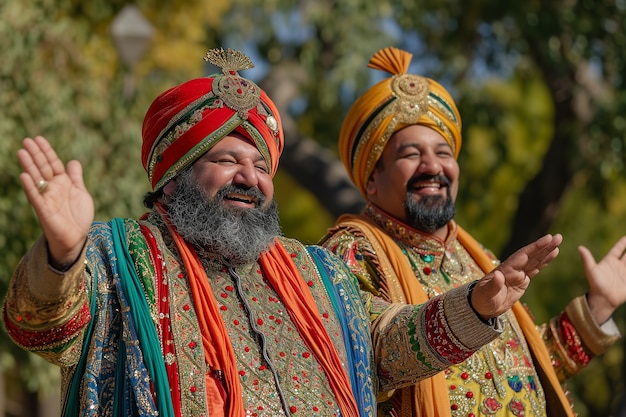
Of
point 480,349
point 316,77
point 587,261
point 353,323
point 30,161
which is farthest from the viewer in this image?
point 316,77

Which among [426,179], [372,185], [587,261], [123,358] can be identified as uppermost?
[372,185]

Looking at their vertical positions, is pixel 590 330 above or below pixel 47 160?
above

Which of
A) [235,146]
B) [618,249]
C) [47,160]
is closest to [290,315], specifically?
[235,146]

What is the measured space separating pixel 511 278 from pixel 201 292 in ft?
3.26

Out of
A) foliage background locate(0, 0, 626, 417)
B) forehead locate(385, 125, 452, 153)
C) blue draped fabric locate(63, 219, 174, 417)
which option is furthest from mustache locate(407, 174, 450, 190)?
foliage background locate(0, 0, 626, 417)

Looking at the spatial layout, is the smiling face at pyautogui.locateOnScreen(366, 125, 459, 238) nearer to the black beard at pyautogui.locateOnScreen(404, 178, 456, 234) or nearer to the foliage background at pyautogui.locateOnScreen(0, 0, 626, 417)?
the black beard at pyautogui.locateOnScreen(404, 178, 456, 234)

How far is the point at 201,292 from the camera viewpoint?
4.02m

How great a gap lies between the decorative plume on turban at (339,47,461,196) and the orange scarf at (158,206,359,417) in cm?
108

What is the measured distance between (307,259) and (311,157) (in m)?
6.80

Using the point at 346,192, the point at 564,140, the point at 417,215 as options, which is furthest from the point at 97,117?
the point at 417,215

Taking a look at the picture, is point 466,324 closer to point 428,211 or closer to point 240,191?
point 240,191

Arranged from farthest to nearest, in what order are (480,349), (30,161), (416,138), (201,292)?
(416,138) → (480,349) → (201,292) → (30,161)

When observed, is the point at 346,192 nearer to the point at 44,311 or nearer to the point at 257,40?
the point at 257,40

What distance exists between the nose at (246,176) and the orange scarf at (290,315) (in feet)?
0.90
